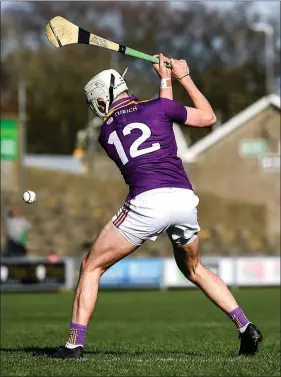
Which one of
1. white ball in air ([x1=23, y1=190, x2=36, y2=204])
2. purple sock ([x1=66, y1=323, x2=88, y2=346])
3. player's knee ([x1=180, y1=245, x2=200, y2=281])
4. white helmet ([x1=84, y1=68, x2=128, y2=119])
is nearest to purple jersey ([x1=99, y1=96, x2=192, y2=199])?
white helmet ([x1=84, y1=68, x2=128, y2=119])

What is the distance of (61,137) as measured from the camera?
47.6 m

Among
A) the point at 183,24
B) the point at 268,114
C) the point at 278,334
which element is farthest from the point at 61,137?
the point at 278,334

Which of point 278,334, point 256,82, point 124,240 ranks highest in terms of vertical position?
point 256,82

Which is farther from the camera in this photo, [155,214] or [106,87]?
[106,87]

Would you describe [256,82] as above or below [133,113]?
above

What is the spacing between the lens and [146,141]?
8.81 metres

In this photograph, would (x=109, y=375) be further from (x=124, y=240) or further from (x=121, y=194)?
(x=121, y=194)

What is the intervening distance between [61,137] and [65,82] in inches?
92.4

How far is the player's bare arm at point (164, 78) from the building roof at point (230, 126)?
20379 millimetres

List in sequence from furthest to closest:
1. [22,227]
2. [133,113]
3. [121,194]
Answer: [121,194], [22,227], [133,113]

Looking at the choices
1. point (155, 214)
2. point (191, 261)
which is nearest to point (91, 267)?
point (155, 214)

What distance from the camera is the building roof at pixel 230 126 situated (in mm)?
30219

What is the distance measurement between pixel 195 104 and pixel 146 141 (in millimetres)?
557

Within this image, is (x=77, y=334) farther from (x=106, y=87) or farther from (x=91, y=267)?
(x=106, y=87)
